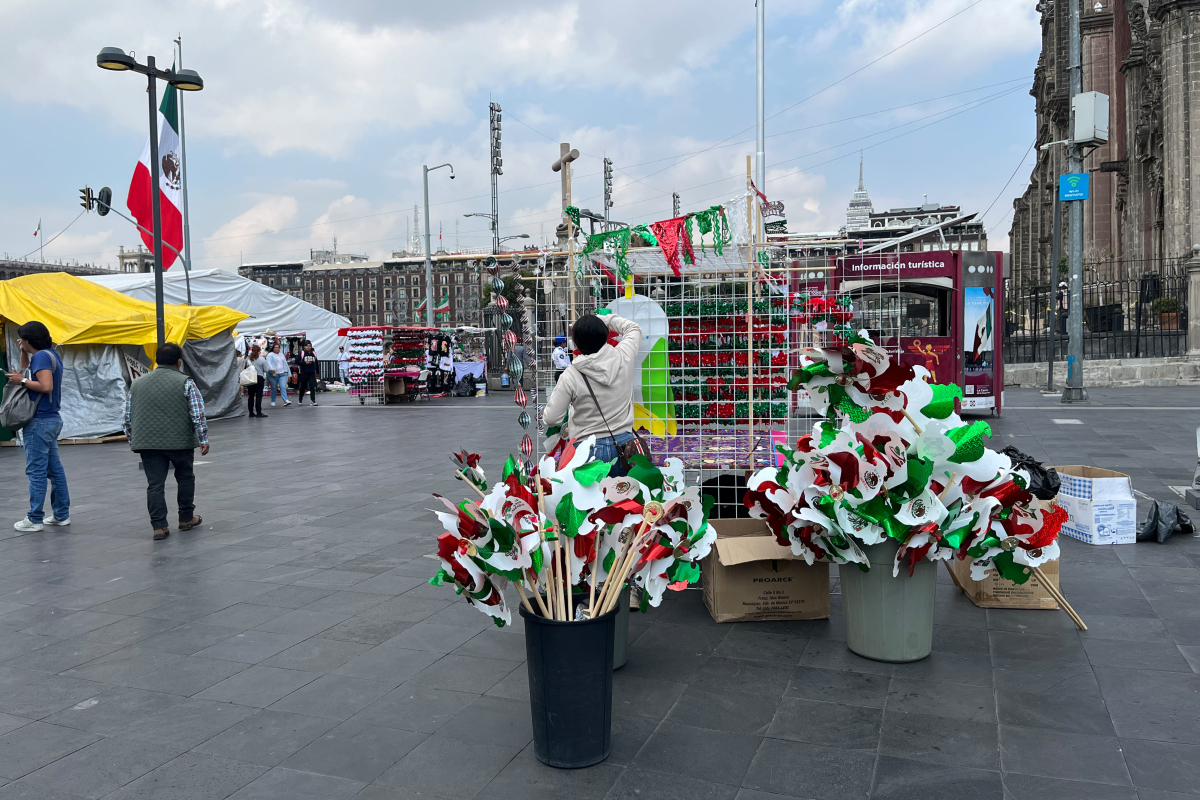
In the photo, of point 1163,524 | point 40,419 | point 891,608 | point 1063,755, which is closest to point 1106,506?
point 1163,524

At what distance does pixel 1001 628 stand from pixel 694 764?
2319 millimetres

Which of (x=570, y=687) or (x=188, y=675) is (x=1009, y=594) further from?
(x=188, y=675)

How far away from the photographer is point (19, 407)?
289 inches

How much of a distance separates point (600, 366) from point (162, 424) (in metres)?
4.48

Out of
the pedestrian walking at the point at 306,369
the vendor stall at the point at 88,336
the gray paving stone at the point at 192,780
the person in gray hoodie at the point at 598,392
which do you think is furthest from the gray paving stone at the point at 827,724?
the pedestrian walking at the point at 306,369

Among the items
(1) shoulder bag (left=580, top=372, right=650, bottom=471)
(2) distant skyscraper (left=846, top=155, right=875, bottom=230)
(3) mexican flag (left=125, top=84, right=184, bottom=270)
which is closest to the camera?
(1) shoulder bag (left=580, top=372, right=650, bottom=471)

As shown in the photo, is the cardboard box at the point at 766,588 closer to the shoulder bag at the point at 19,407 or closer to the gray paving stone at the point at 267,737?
the gray paving stone at the point at 267,737

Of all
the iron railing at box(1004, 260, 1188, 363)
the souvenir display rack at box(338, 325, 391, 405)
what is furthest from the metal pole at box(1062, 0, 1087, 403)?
the souvenir display rack at box(338, 325, 391, 405)

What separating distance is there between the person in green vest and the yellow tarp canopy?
25.8ft

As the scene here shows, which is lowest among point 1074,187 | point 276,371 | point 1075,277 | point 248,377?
point 248,377

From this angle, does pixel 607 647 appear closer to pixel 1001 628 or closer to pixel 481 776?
pixel 481 776

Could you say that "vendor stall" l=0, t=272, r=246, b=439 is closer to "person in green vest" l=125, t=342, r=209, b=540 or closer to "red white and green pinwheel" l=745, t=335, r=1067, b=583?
"person in green vest" l=125, t=342, r=209, b=540

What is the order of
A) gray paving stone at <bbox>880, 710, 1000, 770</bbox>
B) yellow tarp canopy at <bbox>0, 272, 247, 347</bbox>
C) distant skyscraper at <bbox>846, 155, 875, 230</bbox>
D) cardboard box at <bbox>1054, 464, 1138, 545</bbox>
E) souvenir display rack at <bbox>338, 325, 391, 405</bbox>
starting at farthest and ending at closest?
distant skyscraper at <bbox>846, 155, 875, 230</bbox>, souvenir display rack at <bbox>338, 325, 391, 405</bbox>, yellow tarp canopy at <bbox>0, 272, 247, 347</bbox>, cardboard box at <bbox>1054, 464, 1138, 545</bbox>, gray paving stone at <bbox>880, 710, 1000, 770</bbox>

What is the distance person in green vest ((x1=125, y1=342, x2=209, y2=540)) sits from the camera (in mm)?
7090
